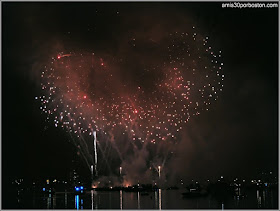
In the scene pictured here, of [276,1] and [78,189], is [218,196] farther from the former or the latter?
[276,1]

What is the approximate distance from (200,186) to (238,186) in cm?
3152

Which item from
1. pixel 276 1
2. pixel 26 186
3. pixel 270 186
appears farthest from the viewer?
pixel 26 186

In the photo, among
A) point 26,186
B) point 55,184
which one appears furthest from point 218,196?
point 26,186

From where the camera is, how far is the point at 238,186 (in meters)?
110

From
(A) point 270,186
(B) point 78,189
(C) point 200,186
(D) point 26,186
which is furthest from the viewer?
(D) point 26,186

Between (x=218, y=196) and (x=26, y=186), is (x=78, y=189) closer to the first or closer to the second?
(x=26, y=186)

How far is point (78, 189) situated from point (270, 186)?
57.7 metres

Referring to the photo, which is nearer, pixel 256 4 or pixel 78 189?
pixel 256 4

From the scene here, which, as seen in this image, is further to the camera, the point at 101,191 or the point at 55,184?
the point at 55,184

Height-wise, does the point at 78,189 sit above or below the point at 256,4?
below

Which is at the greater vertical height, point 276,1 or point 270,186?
point 276,1

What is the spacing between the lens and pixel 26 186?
426ft

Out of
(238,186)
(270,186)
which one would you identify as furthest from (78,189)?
(270,186)

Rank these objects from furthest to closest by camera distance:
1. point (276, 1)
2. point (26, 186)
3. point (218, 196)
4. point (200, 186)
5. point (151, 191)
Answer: point (26, 186), point (151, 191), point (200, 186), point (218, 196), point (276, 1)
